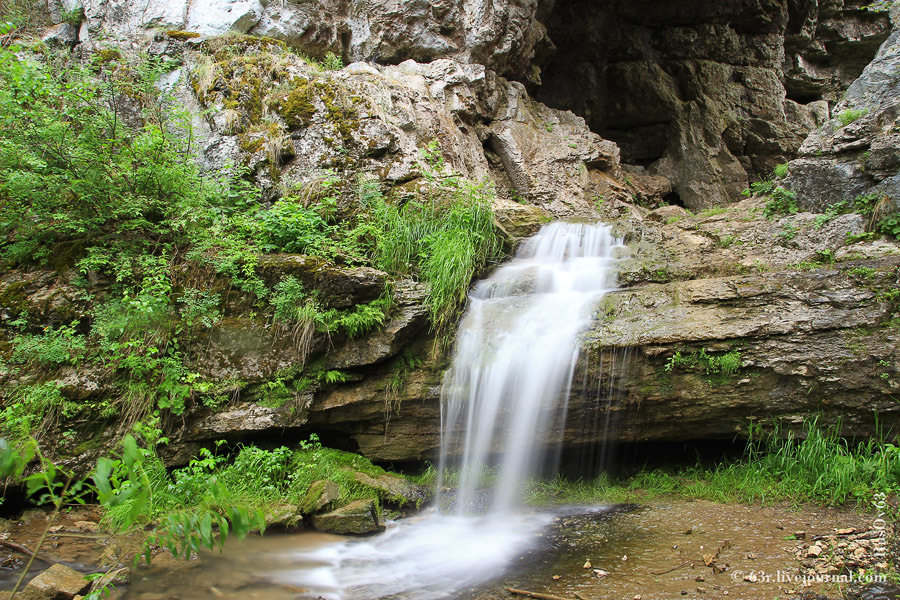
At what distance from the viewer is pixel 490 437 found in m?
5.45

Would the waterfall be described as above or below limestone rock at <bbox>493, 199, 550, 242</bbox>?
below

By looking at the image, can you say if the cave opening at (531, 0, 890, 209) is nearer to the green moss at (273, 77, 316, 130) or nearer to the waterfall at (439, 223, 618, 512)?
the green moss at (273, 77, 316, 130)

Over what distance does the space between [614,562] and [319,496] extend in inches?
104

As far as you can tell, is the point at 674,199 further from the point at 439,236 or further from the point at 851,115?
the point at 439,236

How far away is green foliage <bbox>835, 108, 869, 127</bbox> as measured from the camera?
7.22 m

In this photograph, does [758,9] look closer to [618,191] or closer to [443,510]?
[618,191]

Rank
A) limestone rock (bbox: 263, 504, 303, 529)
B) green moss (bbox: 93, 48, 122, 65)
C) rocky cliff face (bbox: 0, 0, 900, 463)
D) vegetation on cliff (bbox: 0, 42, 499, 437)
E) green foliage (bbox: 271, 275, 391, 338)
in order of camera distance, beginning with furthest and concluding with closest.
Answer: green moss (bbox: 93, 48, 122, 65) < green foliage (bbox: 271, 275, 391, 338) < vegetation on cliff (bbox: 0, 42, 499, 437) < rocky cliff face (bbox: 0, 0, 900, 463) < limestone rock (bbox: 263, 504, 303, 529)

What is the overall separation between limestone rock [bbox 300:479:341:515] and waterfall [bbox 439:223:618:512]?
1183 mm

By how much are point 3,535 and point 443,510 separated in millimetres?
3749

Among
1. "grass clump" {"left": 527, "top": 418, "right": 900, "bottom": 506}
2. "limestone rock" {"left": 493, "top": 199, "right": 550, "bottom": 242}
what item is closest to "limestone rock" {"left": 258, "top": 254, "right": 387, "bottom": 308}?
"limestone rock" {"left": 493, "top": 199, "right": 550, "bottom": 242}

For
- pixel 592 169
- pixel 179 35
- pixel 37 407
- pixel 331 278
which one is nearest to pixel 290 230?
pixel 331 278

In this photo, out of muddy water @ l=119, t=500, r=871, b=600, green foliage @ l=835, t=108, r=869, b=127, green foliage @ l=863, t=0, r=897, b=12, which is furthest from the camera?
green foliage @ l=863, t=0, r=897, b=12

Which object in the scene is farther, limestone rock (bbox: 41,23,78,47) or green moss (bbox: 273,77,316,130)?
limestone rock (bbox: 41,23,78,47)

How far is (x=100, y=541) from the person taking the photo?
4.32m
